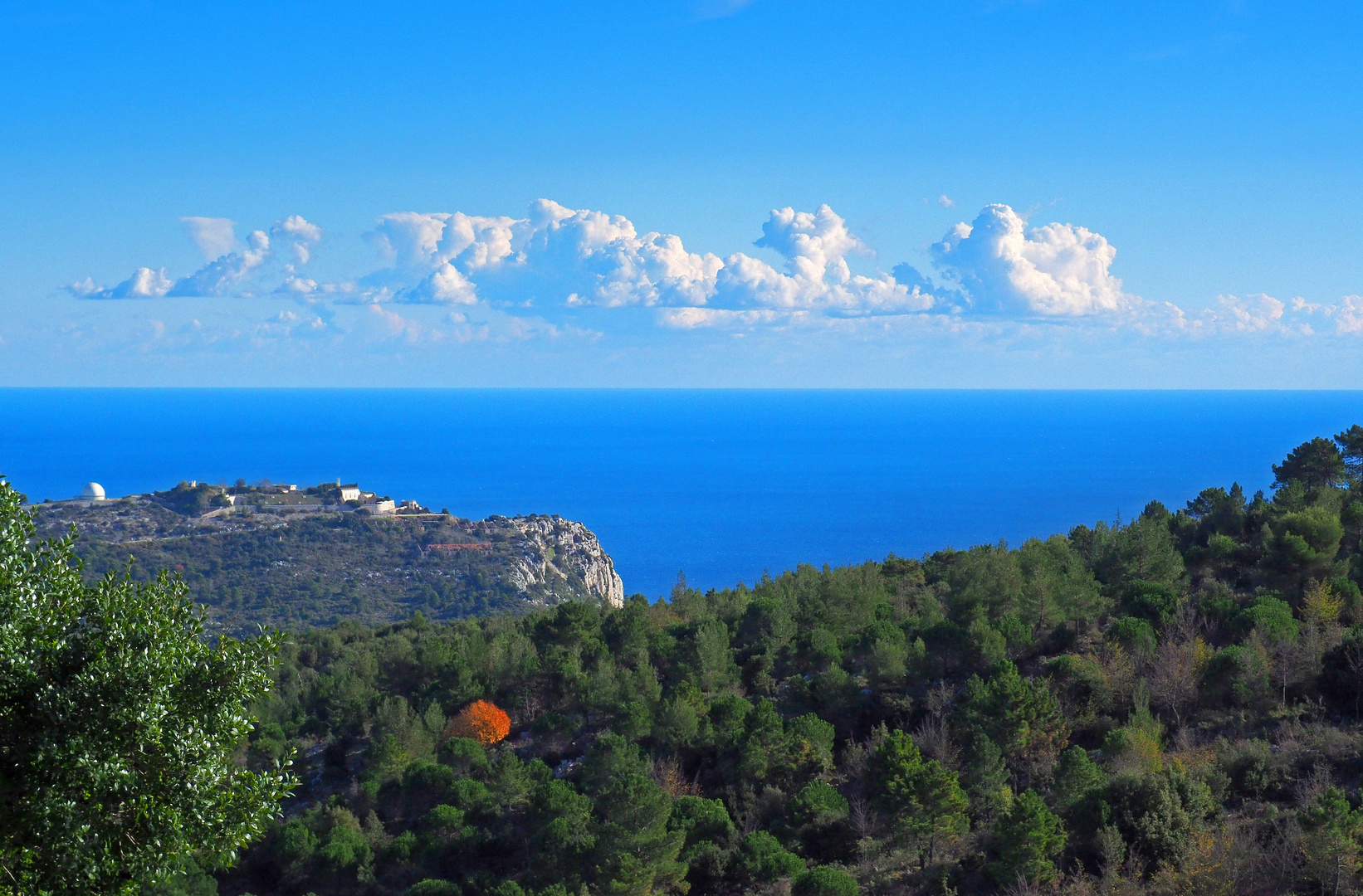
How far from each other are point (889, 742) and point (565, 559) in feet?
204

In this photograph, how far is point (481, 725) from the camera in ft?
85.0

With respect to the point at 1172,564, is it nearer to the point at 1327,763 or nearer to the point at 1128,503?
the point at 1327,763

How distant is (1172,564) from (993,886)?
55.4 ft

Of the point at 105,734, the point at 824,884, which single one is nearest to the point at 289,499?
the point at 824,884

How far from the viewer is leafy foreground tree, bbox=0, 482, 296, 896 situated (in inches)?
318

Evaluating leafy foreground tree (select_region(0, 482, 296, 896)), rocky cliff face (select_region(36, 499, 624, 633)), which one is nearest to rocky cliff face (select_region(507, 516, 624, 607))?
rocky cliff face (select_region(36, 499, 624, 633))

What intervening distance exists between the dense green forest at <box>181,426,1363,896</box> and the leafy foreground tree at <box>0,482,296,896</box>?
875 cm

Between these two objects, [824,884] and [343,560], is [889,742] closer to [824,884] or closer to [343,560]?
[824,884]

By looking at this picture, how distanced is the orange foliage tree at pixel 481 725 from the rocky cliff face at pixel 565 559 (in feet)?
155

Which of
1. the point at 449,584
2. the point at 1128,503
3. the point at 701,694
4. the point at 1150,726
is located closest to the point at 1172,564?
the point at 1150,726

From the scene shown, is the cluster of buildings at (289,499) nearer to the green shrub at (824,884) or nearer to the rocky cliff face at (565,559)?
the rocky cliff face at (565,559)

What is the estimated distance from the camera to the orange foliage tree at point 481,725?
25.8m

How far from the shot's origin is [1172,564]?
2961 cm

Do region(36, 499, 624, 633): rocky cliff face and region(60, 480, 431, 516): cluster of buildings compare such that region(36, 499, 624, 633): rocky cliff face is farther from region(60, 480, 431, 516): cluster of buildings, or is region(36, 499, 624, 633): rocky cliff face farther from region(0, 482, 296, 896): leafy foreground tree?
region(0, 482, 296, 896): leafy foreground tree
